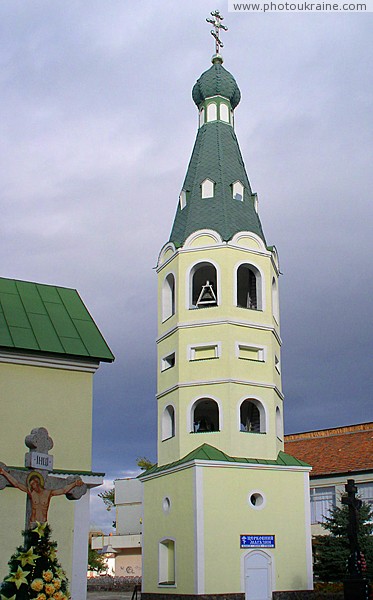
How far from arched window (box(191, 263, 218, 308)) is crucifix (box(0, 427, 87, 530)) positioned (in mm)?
17309

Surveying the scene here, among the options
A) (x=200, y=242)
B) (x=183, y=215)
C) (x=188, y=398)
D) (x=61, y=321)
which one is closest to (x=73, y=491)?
(x=61, y=321)

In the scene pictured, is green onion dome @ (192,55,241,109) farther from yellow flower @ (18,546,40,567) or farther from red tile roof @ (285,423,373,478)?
yellow flower @ (18,546,40,567)

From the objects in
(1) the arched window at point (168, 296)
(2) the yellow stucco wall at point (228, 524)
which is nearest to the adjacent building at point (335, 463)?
(2) the yellow stucco wall at point (228, 524)

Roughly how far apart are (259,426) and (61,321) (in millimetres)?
11868

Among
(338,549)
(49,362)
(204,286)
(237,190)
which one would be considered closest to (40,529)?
(49,362)

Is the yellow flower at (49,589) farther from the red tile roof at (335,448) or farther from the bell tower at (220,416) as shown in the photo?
the red tile roof at (335,448)

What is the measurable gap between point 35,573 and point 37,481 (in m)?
1.51

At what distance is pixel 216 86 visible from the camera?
3288 cm

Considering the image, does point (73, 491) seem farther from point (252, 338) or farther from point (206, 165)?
point (206, 165)

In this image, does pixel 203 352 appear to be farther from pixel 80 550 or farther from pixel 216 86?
pixel 80 550

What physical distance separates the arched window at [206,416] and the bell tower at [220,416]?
0.14 feet

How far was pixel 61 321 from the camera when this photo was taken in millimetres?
19109

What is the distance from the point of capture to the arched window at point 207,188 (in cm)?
3053

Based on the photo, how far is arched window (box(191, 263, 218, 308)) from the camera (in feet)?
94.3
